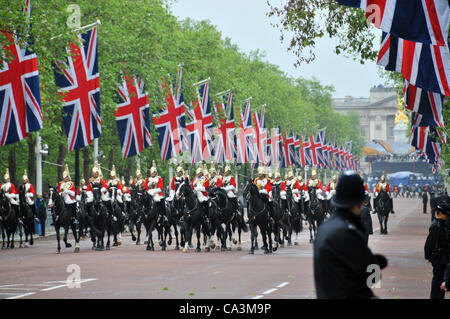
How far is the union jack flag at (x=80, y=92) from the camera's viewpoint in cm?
3219

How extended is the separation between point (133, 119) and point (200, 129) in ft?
27.0

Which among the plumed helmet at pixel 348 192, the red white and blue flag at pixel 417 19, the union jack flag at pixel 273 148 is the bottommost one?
the plumed helmet at pixel 348 192

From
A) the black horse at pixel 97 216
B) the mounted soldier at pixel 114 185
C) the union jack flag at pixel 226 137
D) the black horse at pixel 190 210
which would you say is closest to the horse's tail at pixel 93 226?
the black horse at pixel 97 216

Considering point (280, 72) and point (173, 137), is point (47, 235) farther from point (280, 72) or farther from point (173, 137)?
point (280, 72)

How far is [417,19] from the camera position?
14961 mm

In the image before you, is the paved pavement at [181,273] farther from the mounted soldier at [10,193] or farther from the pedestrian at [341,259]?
the pedestrian at [341,259]

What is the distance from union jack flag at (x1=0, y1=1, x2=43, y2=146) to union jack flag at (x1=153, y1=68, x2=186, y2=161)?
17.7 m

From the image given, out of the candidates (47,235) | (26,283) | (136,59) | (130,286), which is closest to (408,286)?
(130,286)

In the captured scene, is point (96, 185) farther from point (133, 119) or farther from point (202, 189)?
point (133, 119)

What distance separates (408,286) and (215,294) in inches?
149

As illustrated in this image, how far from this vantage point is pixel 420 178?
142 meters

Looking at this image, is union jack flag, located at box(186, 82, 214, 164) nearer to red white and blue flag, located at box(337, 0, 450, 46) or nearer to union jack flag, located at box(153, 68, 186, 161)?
union jack flag, located at box(153, 68, 186, 161)

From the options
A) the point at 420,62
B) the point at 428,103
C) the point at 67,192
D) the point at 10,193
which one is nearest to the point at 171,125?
the point at 10,193

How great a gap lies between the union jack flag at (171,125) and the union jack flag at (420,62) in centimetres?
2402
